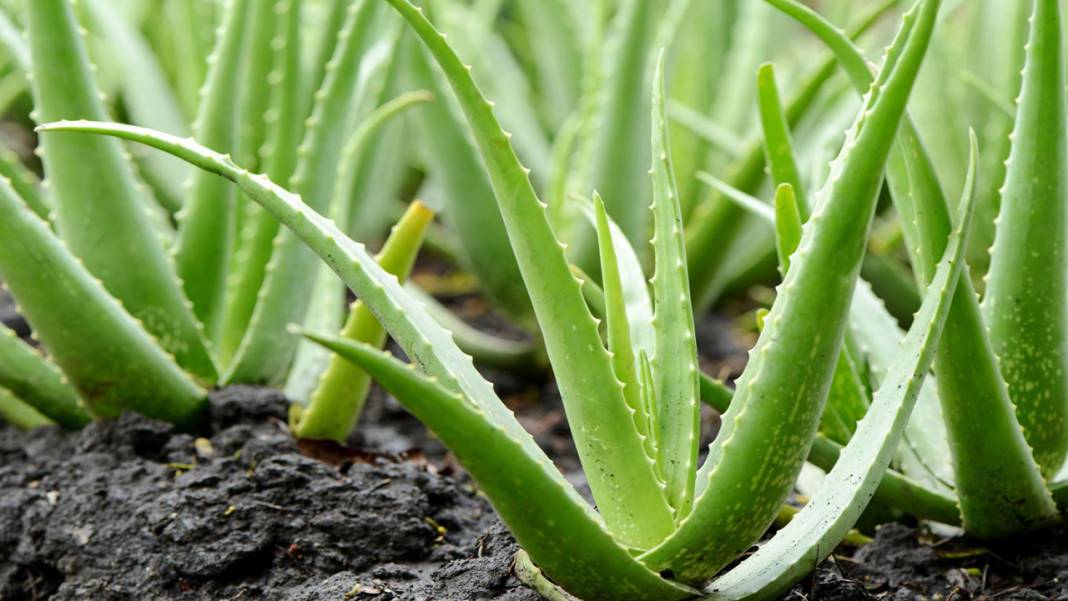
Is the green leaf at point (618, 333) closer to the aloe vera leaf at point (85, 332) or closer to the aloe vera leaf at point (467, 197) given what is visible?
the aloe vera leaf at point (85, 332)

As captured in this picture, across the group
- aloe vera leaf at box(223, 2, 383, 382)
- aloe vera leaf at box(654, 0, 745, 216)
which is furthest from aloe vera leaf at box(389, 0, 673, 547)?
aloe vera leaf at box(654, 0, 745, 216)

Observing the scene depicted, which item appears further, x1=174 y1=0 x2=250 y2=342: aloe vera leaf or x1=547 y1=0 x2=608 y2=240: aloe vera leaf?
x1=547 y1=0 x2=608 y2=240: aloe vera leaf

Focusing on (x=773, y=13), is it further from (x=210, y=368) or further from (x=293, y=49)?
(x=210, y=368)

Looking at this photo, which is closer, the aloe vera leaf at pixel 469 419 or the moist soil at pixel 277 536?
the aloe vera leaf at pixel 469 419

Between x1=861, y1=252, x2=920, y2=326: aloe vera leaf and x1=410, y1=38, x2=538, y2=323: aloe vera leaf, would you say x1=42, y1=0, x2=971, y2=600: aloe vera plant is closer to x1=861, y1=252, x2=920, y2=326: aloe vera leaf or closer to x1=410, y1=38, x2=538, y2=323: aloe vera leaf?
x1=410, y1=38, x2=538, y2=323: aloe vera leaf

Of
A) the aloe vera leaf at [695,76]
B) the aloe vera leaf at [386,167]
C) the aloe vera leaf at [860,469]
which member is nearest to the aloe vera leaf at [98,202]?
the aloe vera leaf at [386,167]

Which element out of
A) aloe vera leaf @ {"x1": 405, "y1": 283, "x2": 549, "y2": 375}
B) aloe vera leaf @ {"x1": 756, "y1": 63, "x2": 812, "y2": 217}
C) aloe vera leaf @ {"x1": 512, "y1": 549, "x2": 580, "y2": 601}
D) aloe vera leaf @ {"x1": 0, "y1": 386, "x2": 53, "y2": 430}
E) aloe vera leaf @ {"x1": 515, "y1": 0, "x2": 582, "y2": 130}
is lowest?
aloe vera leaf @ {"x1": 512, "y1": 549, "x2": 580, "y2": 601}
